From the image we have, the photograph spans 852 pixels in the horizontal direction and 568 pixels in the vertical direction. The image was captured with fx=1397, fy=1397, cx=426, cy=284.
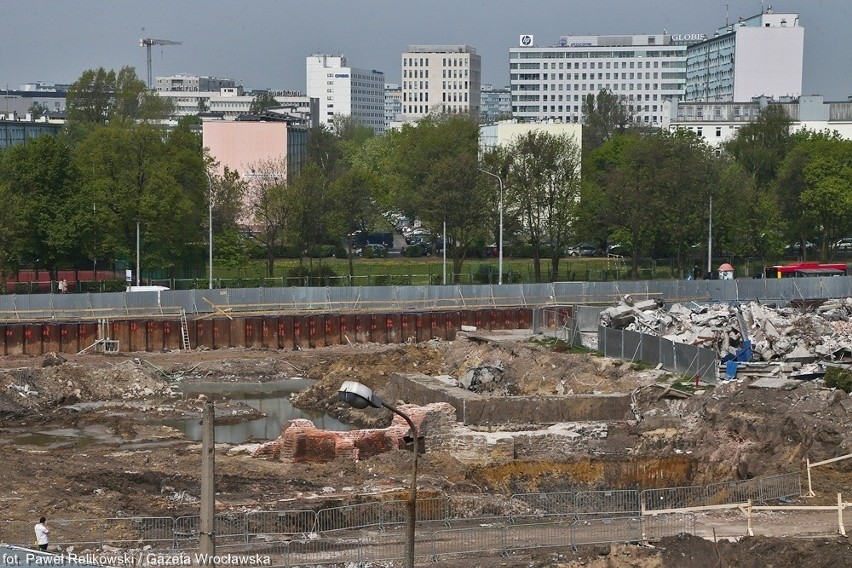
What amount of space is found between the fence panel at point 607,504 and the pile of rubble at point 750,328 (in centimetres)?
1892

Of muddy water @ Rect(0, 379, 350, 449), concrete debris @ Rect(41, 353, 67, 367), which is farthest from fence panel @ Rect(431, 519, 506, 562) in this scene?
concrete debris @ Rect(41, 353, 67, 367)

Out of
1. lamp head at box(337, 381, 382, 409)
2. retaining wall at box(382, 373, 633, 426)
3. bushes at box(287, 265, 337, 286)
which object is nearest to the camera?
lamp head at box(337, 381, 382, 409)

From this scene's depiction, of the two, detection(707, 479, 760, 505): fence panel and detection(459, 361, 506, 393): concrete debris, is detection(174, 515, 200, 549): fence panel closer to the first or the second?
detection(707, 479, 760, 505): fence panel

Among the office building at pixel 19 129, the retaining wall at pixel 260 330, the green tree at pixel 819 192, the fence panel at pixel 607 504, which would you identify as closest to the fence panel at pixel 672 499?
the fence panel at pixel 607 504

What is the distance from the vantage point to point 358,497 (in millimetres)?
31688

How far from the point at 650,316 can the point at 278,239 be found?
42716mm

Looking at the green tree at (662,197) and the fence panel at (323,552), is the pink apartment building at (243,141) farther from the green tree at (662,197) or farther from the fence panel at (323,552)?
the fence panel at (323,552)

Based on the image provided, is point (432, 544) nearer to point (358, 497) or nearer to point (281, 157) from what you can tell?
point (358, 497)

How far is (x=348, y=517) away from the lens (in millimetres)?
29359

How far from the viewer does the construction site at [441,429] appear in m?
27.8

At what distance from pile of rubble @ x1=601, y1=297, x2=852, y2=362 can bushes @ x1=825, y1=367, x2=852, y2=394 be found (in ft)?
16.4

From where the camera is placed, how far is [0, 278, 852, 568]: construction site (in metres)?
27.8

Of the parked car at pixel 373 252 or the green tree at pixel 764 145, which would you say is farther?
the green tree at pixel 764 145

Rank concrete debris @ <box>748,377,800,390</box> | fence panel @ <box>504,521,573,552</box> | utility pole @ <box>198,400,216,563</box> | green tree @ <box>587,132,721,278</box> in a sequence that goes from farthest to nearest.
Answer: green tree @ <box>587,132,721,278</box>, concrete debris @ <box>748,377,800,390</box>, fence panel @ <box>504,521,573,552</box>, utility pole @ <box>198,400,216,563</box>
